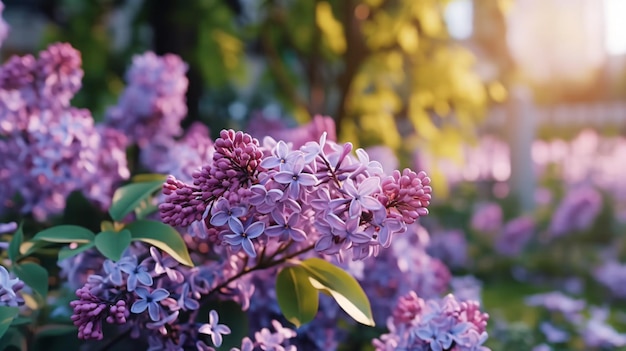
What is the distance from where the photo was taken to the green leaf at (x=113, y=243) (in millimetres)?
1380

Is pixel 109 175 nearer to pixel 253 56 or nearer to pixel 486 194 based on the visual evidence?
pixel 486 194

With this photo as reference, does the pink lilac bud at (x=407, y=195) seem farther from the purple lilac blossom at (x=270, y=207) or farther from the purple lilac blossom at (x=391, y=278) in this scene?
the purple lilac blossom at (x=391, y=278)

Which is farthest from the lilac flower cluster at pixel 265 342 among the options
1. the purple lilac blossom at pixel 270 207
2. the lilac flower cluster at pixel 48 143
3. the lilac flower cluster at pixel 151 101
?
the lilac flower cluster at pixel 151 101

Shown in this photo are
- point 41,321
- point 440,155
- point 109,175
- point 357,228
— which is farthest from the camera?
point 440,155

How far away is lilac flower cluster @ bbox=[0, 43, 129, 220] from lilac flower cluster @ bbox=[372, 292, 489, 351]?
2.88 feet

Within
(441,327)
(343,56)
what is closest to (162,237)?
(441,327)

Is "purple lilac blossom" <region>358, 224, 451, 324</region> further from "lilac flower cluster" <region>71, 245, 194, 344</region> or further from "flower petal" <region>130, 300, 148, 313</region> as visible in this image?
"flower petal" <region>130, 300, 148, 313</region>

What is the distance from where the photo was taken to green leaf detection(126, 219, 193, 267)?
4.49 ft

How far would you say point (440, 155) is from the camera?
13.3 ft

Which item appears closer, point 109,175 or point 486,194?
point 109,175

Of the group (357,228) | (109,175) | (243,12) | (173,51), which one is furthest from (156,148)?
(243,12)

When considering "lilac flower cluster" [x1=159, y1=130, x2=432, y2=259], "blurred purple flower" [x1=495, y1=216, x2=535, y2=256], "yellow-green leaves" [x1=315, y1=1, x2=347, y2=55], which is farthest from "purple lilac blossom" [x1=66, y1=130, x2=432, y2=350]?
"blurred purple flower" [x1=495, y1=216, x2=535, y2=256]

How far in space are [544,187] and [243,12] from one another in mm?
4719

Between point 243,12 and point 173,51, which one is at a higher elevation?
point 243,12
